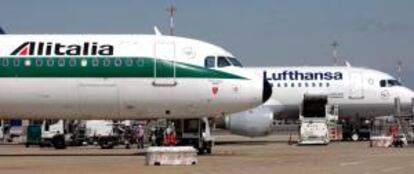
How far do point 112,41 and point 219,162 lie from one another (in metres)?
7.63

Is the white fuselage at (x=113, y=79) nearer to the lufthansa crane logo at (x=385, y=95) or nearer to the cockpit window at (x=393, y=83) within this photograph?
the lufthansa crane logo at (x=385, y=95)

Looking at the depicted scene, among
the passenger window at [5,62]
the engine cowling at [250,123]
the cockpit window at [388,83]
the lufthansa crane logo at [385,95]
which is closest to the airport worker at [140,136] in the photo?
the engine cowling at [250,123]

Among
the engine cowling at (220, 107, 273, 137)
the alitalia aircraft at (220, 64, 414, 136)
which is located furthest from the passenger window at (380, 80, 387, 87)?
the engine cowling at (220, 107, 273, 137)

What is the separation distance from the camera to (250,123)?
44938 mm

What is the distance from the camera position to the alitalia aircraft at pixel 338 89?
54.7m

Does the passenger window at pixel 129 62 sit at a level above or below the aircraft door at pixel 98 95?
above

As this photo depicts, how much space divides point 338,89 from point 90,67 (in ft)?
80.2

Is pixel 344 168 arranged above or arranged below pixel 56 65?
below

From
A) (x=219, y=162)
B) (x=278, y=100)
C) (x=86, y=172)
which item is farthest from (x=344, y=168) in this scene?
(x=278, y=100)

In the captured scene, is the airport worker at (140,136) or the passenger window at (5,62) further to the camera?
the airport worker at (140,136)

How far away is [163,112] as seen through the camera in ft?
113

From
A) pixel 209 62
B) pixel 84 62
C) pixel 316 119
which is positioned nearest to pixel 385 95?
pixel 316 119

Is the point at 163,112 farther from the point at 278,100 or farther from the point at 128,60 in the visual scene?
the point at 278,100

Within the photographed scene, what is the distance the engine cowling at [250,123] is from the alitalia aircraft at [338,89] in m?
8.56
